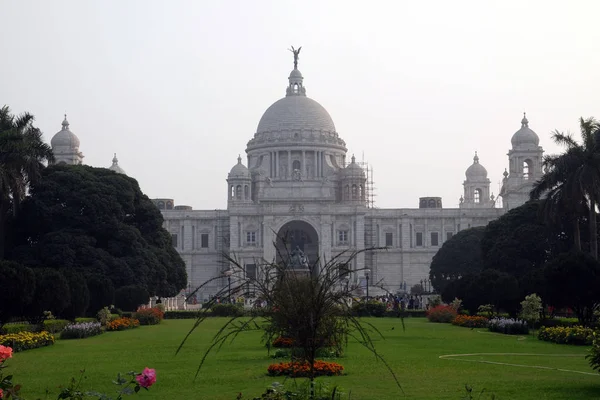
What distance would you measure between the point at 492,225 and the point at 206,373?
51907 millimetres

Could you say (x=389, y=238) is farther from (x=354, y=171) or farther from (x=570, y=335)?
(x=570, y=335)

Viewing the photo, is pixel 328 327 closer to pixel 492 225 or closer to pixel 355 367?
pixel 355 367

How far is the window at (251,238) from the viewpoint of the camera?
10956cm

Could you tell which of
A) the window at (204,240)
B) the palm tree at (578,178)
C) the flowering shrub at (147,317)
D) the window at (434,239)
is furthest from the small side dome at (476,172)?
the flowering shrub at (147,317)

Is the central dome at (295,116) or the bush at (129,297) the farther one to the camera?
the central dome at (295,116)

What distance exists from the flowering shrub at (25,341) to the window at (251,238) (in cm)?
7650

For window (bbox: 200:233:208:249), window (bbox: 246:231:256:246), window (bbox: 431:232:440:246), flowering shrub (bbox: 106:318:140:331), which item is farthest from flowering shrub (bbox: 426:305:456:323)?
window (bbox: 200:233:208:249)

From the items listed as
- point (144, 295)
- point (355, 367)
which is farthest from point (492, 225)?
point (355, 367)

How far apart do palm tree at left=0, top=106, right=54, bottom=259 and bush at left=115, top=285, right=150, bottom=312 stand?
6.64 m

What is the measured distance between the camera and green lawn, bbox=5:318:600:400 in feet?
63.2

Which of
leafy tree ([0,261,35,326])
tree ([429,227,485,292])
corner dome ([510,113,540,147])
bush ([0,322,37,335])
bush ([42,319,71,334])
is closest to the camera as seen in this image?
bush ([0,322,37,335])

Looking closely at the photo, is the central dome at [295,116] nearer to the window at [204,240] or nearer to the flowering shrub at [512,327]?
the window at [204,240]

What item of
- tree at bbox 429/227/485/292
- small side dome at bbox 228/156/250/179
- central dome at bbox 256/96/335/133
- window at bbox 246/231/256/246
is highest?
central dome at bbox 256/96/335/133

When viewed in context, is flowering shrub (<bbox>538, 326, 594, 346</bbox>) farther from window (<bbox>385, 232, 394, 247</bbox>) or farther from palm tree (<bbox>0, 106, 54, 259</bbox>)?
window (<bbox>385, 232, 394, 247</bbox>)
